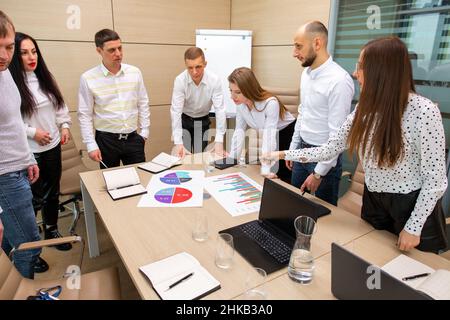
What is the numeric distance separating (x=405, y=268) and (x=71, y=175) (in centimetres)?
285

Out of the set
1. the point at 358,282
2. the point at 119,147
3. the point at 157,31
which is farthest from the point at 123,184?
the point at 157,31

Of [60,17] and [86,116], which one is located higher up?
[60,17]

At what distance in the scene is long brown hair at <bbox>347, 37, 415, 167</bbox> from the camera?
1.27 m

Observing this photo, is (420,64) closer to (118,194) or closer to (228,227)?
(228,227)

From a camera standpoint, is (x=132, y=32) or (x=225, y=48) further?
(x=225, y=48)

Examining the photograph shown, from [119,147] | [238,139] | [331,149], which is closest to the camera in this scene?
[331,149]

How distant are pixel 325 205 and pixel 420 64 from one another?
168 centimetres

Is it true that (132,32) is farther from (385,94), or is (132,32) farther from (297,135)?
(385,94)

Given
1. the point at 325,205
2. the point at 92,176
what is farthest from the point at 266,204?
the point at 92,176

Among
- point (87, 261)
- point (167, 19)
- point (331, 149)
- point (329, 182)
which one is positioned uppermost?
point (167, 19)

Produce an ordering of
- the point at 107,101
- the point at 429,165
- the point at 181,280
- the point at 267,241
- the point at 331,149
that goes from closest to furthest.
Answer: the point at 181,280 < the point at 429,165 < the point at 267,241 < the point at 331,149 < the point at 107,101

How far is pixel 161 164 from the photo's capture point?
238 centimetres

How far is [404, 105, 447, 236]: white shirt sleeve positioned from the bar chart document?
777 mm

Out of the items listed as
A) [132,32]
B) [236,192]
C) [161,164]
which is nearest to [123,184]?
[161,164]
